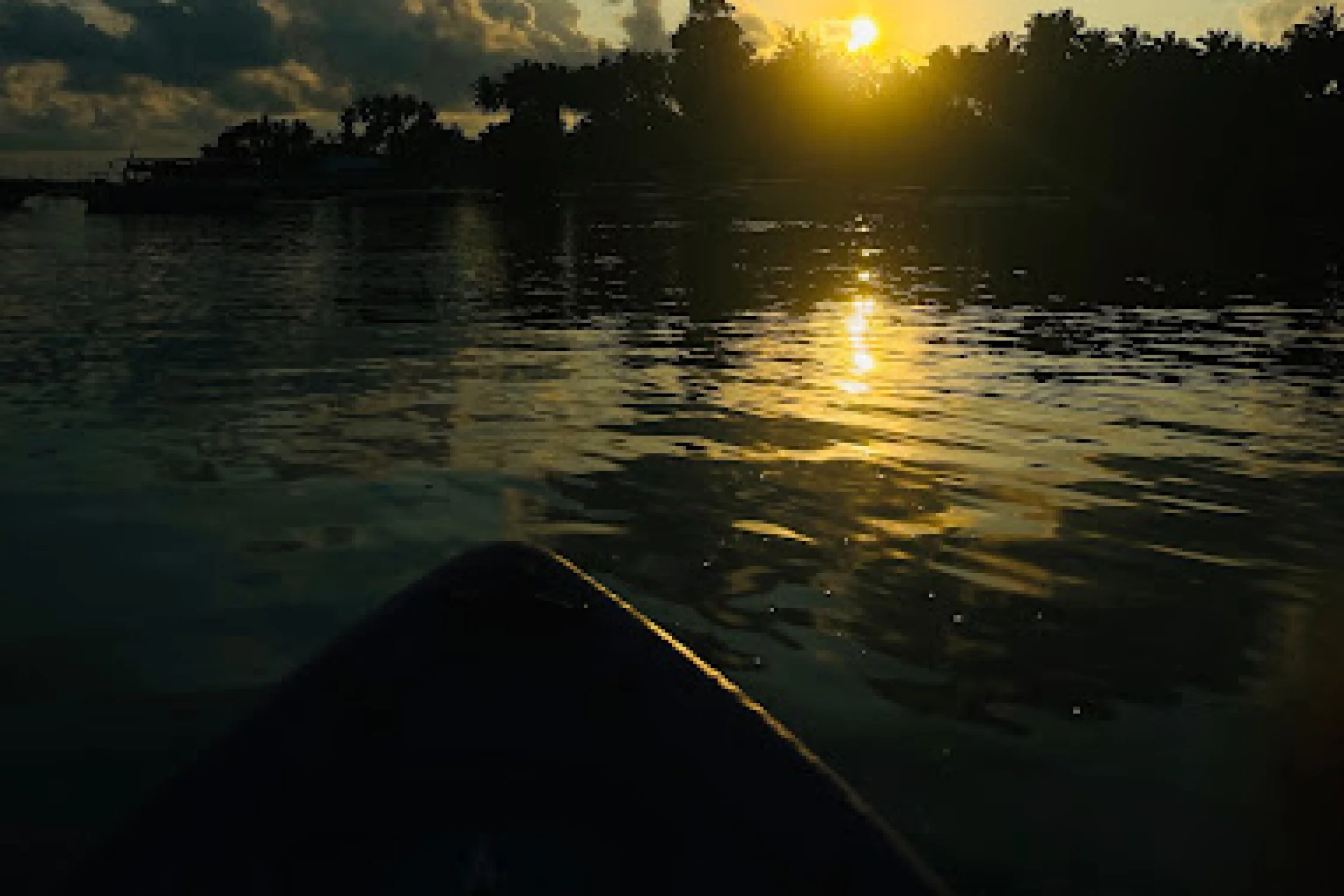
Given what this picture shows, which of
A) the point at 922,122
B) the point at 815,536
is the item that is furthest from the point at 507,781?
the point at 922,122

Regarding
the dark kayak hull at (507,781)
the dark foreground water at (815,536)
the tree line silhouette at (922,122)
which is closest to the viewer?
the dark kayak hull at (507,781)

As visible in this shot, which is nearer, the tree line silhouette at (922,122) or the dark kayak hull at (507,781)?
the dark kayak hull at (507,781)

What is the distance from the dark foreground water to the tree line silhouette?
67.9 metres

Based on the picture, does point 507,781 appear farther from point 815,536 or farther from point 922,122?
point 922,122

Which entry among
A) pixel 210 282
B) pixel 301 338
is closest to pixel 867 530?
pixel 301 338

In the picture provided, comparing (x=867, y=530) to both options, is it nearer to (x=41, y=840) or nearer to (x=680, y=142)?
(x=41, y=840)

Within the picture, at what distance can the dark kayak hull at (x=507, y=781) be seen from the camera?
3.79 meters

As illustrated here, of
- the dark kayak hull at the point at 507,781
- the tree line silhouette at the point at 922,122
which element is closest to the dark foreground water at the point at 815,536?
the dark kayak hull at the point at 507,781

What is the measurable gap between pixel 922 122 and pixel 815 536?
13206 centimetres

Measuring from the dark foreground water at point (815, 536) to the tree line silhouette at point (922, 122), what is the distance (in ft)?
223

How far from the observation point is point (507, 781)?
4297 millimetres

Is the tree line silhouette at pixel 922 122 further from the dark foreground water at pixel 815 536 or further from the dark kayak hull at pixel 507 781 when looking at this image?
the dark kayak hull at pixel 507 781

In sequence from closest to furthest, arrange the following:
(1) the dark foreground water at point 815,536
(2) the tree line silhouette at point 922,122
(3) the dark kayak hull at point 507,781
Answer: (3) the dark kayak hull at point 507,781 < (1) the dark foreground water at point 815,536 < (2) the tree line silhouette at point 922,122

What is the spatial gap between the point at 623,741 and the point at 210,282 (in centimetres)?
3484
